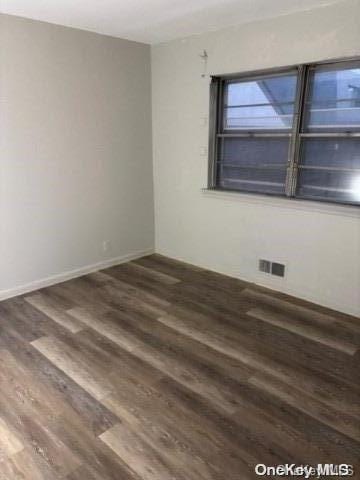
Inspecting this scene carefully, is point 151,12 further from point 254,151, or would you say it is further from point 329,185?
point 329,185

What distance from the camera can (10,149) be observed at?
3170 mm

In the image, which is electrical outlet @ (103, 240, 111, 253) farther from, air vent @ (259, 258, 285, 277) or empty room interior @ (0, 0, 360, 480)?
air vent @ (259, 258, 285, 277)

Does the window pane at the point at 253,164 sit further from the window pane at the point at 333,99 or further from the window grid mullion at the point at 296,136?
the window pane at the point at 333,99

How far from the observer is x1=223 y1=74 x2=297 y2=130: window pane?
128 inches

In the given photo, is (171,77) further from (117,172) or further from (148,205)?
(148,205)

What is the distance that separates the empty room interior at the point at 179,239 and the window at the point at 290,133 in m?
0.02

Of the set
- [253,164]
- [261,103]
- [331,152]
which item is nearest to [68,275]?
[253,164]


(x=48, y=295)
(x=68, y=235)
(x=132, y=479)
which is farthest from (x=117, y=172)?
(x=132, y=479)

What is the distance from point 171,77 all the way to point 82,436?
3.51m

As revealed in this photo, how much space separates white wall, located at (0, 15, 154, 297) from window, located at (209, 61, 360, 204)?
3.23ft

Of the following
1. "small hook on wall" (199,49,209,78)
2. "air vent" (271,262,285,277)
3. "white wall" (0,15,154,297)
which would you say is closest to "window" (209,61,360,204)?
"small hook on wall" (199,49,209,78)

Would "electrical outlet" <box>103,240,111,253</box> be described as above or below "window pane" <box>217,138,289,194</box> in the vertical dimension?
below

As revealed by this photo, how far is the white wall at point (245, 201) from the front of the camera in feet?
9.67

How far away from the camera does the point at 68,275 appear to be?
3.84m
